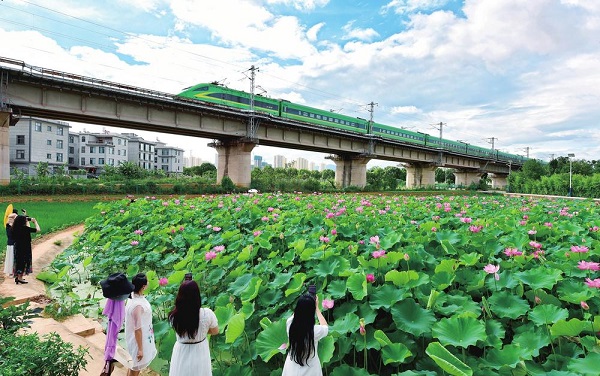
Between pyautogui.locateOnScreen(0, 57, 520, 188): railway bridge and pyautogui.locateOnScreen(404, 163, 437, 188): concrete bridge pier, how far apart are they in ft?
20.1

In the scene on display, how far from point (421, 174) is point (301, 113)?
81.5 feet

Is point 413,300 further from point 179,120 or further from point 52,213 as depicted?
point 179,120

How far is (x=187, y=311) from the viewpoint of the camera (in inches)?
103

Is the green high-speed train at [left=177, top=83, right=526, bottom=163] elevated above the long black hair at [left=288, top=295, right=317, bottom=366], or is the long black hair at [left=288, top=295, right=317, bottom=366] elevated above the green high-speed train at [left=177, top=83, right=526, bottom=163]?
the green high-speed train at [left=177, top=83, right=526, bottom=163]

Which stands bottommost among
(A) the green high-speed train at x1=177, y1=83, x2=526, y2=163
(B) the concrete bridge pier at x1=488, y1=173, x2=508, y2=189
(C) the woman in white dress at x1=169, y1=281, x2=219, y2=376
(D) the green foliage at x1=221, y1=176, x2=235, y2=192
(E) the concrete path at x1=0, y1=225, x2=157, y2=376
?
(E) the concrete path at x1=0, y1=225, x2=157, y2=376

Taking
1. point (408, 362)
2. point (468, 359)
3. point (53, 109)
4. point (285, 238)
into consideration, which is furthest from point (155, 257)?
point (53, 109)

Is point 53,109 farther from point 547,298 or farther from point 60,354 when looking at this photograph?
point 547,298

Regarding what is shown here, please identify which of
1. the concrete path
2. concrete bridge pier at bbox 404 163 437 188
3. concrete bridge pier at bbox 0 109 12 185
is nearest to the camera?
the concrete path

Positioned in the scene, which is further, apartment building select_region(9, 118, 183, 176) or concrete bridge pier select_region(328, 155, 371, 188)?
apartment building select_region(9, 118, 183, 176)

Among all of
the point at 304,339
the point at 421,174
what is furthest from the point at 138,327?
the point at 421,174

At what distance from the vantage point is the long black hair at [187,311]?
2.61 metres

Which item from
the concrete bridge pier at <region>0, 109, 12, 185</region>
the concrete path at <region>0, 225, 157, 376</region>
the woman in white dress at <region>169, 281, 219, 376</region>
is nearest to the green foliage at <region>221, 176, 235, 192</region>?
the concrete bridge pier at <region>0, 109, 12, 185</region>

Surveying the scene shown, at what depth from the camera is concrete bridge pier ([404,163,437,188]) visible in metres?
48.6

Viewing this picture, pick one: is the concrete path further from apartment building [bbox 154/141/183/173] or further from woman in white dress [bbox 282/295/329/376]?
apartment building [bbox 154/141/183/173]
